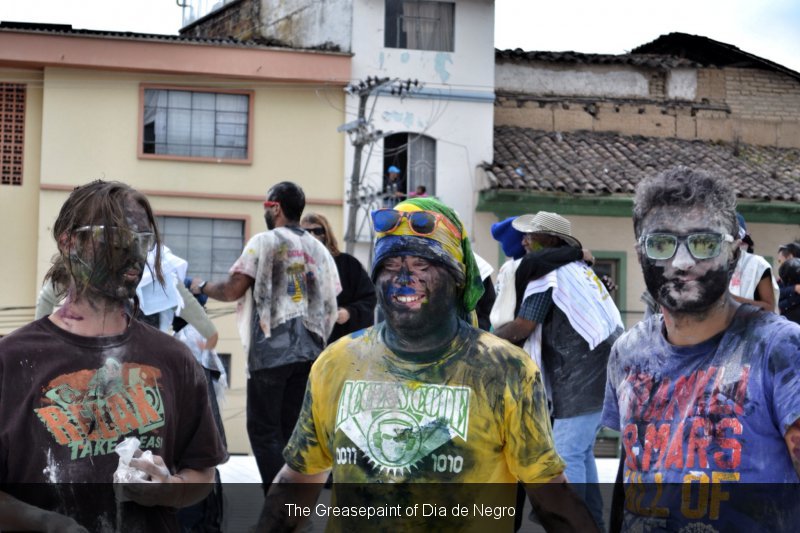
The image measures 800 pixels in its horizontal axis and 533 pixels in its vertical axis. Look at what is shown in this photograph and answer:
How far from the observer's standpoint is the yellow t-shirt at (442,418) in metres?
3.53

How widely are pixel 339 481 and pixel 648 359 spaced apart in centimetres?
100

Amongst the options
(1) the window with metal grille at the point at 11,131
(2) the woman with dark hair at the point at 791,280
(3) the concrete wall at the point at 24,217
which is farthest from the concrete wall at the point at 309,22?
(2) the woman with dark hair at the point at 791,280

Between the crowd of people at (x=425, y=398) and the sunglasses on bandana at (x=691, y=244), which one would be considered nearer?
the crowd of people at (x=425, y=398)

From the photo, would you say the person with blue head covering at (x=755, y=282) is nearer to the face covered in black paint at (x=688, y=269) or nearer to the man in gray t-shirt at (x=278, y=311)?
the man in gray t-shirt at (x=278, y=311)

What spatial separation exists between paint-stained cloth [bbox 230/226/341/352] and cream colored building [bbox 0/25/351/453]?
18.1 m

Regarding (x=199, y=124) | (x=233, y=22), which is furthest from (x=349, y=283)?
(x=233, y=22)

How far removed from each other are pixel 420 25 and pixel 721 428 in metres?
24.5

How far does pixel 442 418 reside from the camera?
355 centimetres

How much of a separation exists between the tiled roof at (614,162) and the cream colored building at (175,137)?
3.62 metres

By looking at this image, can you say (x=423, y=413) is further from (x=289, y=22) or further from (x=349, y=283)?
(x=289, y=22)

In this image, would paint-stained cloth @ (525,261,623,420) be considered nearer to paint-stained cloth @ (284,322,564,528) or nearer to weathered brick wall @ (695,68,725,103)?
paint-stained cloth @ (284,322,564,528)

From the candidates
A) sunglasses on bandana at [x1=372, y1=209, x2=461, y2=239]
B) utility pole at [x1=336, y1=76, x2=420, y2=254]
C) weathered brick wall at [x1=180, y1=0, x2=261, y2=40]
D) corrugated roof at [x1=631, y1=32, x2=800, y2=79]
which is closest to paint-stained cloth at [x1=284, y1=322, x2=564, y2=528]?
sunglasses on bandana at [x1=372, y1=209, x2=461, y2=239]

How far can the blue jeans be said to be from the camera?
7.19 metres

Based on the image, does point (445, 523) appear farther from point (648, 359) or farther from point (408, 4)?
point (408, 4)
